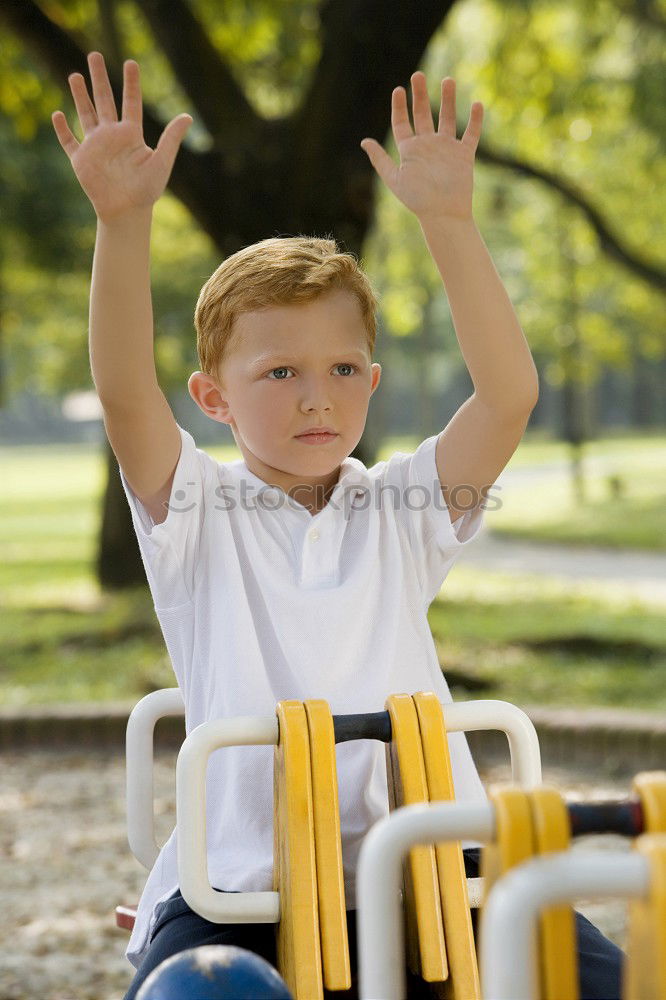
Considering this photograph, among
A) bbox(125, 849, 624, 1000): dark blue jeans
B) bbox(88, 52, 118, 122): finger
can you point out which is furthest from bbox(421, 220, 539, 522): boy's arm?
bbox(125, 849, 624, 1000): dark blue jeans

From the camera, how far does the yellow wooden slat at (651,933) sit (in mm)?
1052

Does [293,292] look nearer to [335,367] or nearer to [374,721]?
[335,367]

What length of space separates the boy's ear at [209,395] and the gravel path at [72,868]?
192cm

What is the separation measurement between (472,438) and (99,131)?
0.75m

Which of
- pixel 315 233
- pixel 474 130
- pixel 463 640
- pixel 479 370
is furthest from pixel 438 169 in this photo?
pixel 463 640

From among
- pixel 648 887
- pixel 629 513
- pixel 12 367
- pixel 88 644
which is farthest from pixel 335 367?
pixel 12 367

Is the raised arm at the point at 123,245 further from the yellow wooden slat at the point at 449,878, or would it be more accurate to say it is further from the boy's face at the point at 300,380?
the yellow wooden slat at the point at 449,878

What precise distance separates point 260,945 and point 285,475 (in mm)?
760

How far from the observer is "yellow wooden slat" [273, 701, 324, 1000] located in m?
1.52

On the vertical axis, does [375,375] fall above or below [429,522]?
above

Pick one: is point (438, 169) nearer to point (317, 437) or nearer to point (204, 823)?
point (317, 437)

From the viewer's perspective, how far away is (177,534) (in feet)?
6.54

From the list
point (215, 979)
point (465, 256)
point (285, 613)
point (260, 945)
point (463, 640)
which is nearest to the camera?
point (215, 979)

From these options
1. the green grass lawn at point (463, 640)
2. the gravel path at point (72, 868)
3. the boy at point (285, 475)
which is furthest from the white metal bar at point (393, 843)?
the green grass lawn at point (463, 640)
